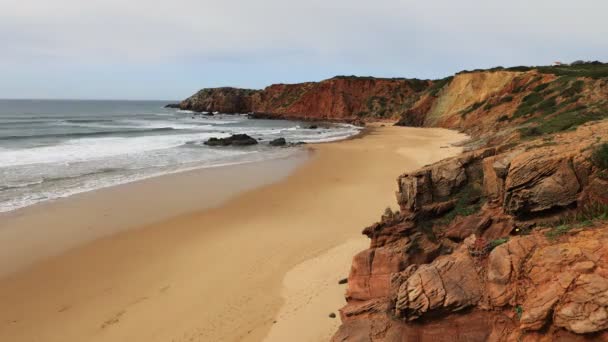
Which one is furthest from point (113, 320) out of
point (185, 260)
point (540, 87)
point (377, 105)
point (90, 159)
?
point (377, 105)

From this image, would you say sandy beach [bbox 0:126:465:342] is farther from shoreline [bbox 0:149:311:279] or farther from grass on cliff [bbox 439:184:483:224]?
grass on cliff [bbox 439:184:483:224]

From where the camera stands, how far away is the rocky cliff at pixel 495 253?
4.61 metres

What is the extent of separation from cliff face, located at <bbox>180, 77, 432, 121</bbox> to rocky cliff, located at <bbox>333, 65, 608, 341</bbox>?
207 ft

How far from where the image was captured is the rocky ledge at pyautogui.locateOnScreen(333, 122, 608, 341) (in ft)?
15.1

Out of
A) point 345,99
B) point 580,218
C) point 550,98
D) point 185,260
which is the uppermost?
point 345,99

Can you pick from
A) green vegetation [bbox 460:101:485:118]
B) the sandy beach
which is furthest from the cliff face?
the sandy beach

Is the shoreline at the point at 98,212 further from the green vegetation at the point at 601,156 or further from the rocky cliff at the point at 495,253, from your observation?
the green vegetation at the point at 601,156

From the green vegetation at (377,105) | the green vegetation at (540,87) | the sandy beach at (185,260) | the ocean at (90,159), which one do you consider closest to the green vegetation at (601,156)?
the sandy beach at (185,260)

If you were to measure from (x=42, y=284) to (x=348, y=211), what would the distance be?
→ 10670 millimetres

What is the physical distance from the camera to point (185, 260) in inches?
466

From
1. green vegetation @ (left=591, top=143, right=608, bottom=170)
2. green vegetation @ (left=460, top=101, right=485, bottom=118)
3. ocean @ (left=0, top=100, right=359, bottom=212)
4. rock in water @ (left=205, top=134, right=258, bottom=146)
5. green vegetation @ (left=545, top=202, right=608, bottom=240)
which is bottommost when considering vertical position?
ocean @ (left=0, top=100, right=359, bottom=212)

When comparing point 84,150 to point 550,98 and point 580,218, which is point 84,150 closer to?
point 580,218

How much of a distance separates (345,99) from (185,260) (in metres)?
71.1

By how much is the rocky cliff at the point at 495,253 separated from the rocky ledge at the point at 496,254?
0.05 feet
